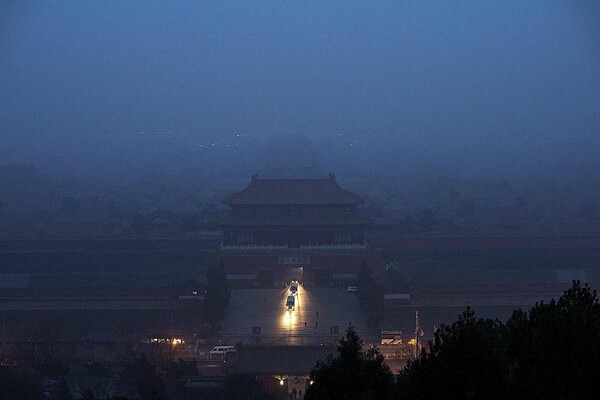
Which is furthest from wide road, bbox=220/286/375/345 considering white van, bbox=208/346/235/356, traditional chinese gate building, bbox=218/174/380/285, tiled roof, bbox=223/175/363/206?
tiled roof, bbox=223/175/363/206

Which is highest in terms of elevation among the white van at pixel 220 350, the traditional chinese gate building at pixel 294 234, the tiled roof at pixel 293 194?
the tiled roof at pixel 293 194

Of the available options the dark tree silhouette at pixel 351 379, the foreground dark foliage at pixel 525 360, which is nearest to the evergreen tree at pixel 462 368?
the foreground dark foliage at pixel 525 360

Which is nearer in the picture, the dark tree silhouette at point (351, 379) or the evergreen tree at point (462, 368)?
the evergreen tree at point (462, 368)

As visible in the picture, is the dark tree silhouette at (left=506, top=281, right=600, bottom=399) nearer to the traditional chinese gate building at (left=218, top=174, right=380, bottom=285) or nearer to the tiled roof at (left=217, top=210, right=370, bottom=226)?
the traditional chinese gate building at (left=218, top=174, right=380, bottom=285)

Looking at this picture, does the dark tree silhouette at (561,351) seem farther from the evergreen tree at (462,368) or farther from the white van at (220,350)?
the white van at (220,350)

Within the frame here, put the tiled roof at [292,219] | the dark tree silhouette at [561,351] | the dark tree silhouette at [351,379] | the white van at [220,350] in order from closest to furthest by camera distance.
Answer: the dark tree silhouette at [561,351] < the dark tree silhouette at [351,379] < the white van at [220,350] < the tiled roof at [292,219]

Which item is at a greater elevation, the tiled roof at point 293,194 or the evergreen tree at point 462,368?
the tiled roof at point 293,194
